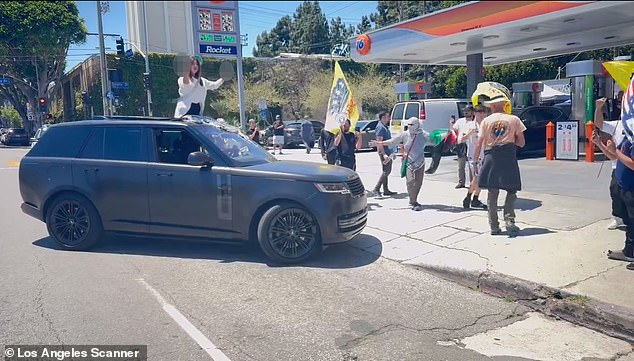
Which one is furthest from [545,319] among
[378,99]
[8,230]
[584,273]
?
[378,99]

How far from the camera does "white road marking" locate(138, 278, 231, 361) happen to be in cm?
403

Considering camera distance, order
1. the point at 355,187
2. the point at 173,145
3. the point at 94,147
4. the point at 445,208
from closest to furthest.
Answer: the point at 355,187 → the point at 173,145 → the point at 94,147 → the point at 445,208

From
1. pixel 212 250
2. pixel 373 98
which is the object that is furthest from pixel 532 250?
pixel 373 98

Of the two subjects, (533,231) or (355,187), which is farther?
(533,231)

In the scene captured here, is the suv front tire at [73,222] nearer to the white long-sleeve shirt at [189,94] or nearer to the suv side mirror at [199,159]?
the suv side mirror at [199,159]

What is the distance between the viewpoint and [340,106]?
9742 mm

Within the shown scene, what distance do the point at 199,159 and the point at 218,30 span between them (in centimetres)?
371

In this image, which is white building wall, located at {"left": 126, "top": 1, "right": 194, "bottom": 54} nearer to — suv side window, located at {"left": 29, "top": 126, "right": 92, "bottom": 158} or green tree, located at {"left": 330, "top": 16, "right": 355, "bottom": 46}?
suv side window, located at {"left": 29, "top": 126, "right": 92, "bottom": 158}

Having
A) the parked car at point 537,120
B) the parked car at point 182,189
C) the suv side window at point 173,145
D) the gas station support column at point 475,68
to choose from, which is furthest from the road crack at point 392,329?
the gas station support column at point 475,68

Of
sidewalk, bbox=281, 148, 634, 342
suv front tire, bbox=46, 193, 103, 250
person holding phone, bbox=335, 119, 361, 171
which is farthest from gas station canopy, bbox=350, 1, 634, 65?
suv front tire, bbox=46, 193, 103, 250

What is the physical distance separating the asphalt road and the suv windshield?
126 cm

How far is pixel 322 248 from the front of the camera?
664cm

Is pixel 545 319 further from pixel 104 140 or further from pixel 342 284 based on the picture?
pixel 104 140

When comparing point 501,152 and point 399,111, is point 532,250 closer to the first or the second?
point 501,152
